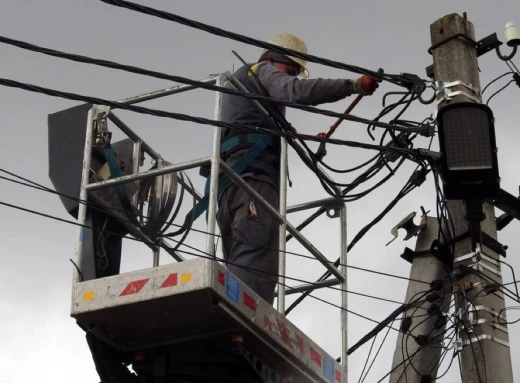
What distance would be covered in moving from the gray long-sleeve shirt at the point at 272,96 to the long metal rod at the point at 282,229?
25 centimetres

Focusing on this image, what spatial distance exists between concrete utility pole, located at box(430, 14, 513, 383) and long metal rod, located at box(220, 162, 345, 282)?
98 centimetres

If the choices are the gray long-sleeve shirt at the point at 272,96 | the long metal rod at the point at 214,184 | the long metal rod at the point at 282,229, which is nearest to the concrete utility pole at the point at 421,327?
the long metal rod at the point at 282,229

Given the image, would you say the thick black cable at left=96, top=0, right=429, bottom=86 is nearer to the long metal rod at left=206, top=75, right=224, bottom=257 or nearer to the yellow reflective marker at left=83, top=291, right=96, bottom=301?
the long metal rod at left=206, top=75, right=224, bottom=257

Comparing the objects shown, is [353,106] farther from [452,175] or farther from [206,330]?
[206,330]

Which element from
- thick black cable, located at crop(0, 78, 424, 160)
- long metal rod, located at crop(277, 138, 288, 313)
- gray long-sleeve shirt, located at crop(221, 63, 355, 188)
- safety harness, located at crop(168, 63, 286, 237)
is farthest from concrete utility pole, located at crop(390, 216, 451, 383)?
safety harness, located at crop(168, 63, 286, 237)

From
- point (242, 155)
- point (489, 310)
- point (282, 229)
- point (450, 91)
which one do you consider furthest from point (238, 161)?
point (489, 310)

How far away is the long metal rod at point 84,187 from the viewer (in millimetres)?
8242

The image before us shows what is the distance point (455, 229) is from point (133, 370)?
101 inches

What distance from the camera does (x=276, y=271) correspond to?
29.2ft

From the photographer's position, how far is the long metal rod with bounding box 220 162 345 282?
8.24 meters

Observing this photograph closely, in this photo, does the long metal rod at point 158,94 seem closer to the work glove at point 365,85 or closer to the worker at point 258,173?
the worker at point 258,173

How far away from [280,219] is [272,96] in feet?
3.52

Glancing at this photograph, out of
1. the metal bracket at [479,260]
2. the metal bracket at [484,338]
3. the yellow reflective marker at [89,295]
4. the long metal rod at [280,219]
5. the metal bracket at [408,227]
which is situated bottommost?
the metal bracket at [484,338]

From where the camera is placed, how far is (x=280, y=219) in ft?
28.3
